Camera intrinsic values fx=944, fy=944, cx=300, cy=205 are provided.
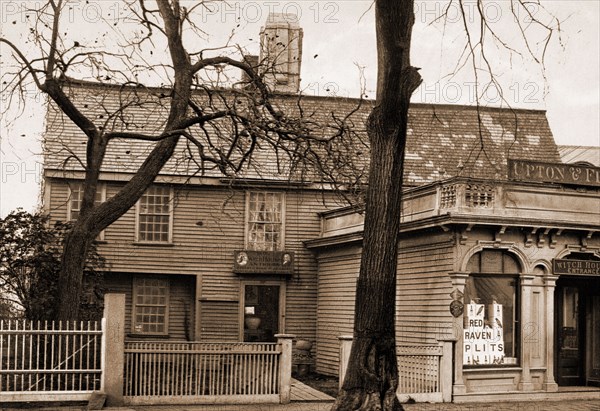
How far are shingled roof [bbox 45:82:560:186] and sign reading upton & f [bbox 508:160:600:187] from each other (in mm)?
6732

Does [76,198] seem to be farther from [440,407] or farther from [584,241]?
[584,241]

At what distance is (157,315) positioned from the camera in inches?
1175

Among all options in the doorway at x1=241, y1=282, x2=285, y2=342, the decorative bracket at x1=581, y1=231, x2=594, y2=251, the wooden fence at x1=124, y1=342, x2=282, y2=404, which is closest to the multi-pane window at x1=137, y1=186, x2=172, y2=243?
the doorway at x1=241, y1=282, x2=285, y2=342

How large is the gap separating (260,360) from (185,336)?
12.0 metres

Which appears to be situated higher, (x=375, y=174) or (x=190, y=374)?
(x=375, y=174)

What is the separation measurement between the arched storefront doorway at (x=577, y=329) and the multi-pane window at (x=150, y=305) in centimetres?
1245

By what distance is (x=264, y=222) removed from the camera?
3019cm

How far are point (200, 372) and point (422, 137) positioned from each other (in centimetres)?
1651

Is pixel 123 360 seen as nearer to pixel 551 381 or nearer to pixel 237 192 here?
pixel 551 381

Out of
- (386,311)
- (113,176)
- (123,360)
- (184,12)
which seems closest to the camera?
(386,311)

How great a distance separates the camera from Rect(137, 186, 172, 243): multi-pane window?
2959cm

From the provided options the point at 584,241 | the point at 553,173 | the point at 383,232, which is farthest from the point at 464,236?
the point at 383,232

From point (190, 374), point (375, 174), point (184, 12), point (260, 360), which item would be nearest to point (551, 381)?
point (260, 360)

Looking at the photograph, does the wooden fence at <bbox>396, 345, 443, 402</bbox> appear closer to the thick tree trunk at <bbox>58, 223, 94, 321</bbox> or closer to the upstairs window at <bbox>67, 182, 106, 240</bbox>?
the thick tree trunk at <bbox>58, 223, 94, 321</bbox>
